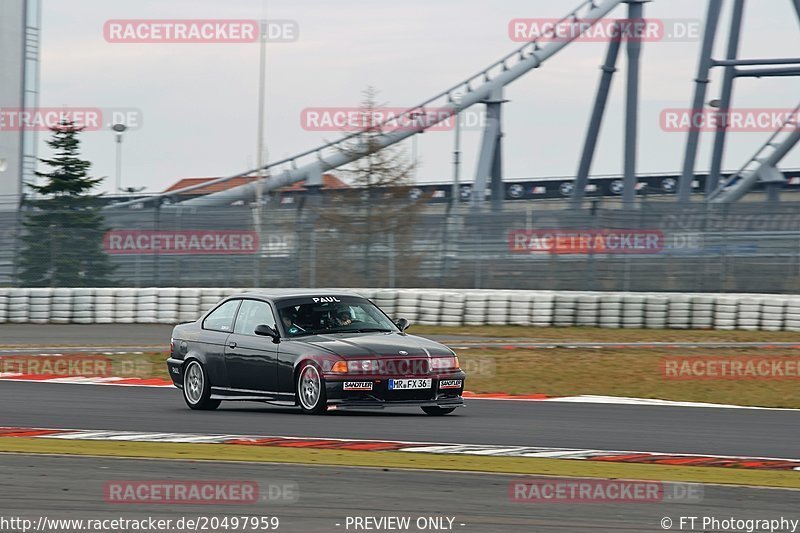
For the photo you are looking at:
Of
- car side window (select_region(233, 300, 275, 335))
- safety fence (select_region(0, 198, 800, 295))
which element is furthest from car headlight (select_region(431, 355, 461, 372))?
safety fence (select_region(0, 198, 800, 295))

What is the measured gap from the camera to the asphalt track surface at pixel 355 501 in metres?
5.92

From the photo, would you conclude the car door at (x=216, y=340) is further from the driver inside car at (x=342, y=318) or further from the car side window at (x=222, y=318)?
the driver inside car at (x=342, y=318)

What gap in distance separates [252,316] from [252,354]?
17.1 inches

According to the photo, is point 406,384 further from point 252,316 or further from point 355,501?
point 355,501

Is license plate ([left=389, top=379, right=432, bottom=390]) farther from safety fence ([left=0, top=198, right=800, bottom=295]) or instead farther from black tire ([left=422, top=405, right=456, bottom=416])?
safety fence ([left=0, top=198, right=800, bottom=295])

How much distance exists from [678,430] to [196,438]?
3.89m

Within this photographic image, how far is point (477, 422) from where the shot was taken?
1093 centimetres

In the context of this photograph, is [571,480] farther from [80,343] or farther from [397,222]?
[397,222]

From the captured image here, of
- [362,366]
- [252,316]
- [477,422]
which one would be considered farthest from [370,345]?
[252,316]

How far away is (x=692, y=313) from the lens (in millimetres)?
23938

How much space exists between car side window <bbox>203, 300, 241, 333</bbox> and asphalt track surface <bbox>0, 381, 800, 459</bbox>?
784 millimetres

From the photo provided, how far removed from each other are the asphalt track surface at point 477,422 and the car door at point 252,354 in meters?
0.27

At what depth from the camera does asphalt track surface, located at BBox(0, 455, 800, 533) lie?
5.92 meters

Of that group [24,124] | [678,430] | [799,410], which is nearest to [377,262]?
[799,410]
